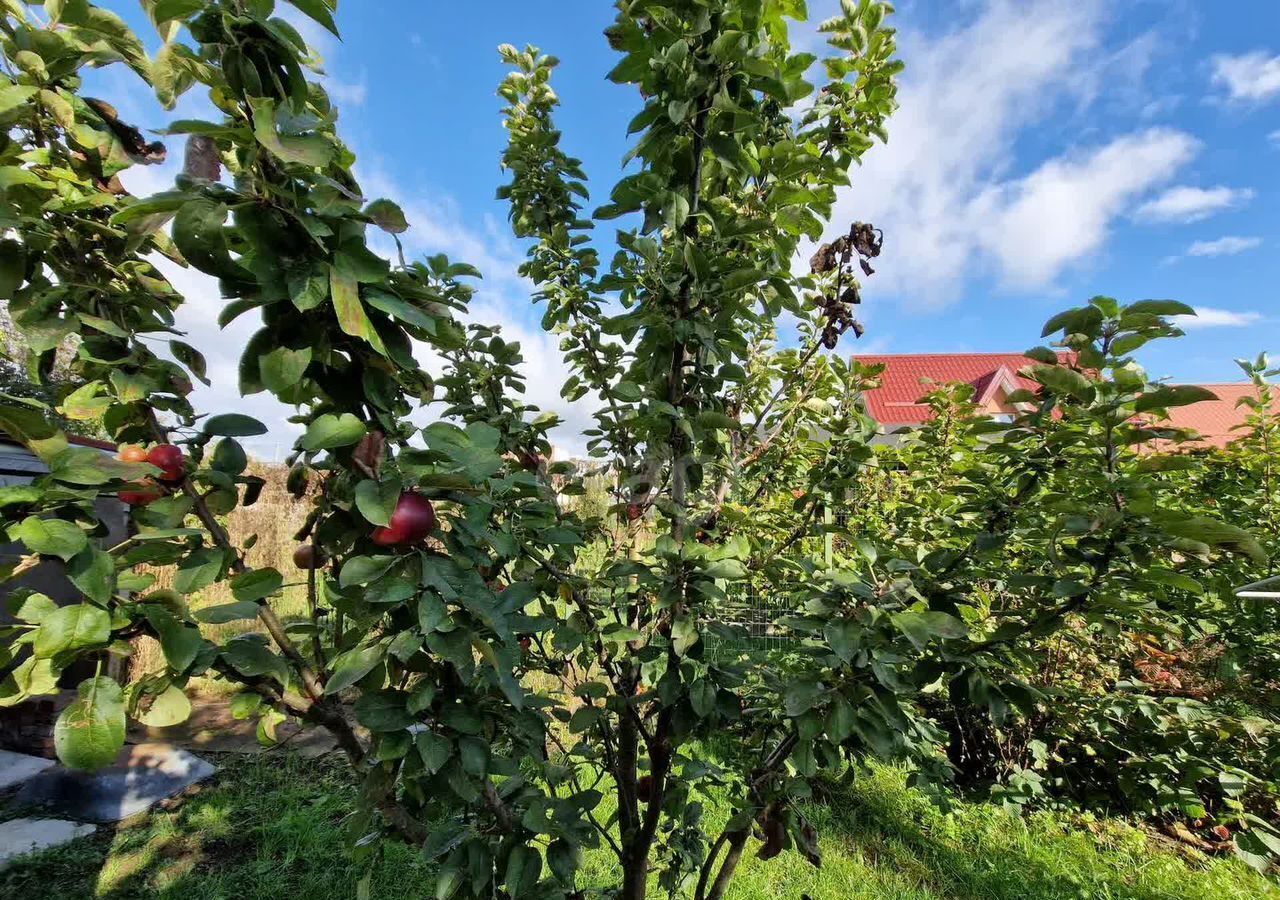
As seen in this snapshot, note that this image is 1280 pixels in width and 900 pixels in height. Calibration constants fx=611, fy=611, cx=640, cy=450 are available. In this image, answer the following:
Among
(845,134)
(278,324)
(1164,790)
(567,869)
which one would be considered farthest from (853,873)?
(278,324)

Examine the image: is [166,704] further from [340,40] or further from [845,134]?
[845,134]

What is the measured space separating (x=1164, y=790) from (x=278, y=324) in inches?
164

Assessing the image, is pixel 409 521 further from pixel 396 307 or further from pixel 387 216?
pixel 387 216

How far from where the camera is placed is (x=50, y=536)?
65 cm

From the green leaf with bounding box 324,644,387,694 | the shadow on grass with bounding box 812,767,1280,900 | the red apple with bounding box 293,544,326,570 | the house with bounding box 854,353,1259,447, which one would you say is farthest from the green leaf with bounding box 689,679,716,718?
the house with bounding box 854,353,1259,447

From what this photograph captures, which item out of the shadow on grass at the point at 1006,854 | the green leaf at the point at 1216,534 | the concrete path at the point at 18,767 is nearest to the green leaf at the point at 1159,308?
the green leaf at the point at 1216,534

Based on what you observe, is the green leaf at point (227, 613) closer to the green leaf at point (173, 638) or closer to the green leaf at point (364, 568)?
the green leaf at point (173, 638)

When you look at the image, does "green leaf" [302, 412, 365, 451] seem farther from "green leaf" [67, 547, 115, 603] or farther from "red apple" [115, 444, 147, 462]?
"red apple" [115, 444, 147, 462]

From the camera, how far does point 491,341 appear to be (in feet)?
5.55

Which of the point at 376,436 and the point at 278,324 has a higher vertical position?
the point at 278,324

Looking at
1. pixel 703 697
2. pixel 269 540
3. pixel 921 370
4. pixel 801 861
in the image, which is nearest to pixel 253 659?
pixel 703 697

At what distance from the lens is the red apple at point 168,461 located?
2.89 ft

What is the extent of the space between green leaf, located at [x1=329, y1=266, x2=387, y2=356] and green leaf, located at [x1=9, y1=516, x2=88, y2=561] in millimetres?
361

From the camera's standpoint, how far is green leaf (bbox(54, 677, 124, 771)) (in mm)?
667
